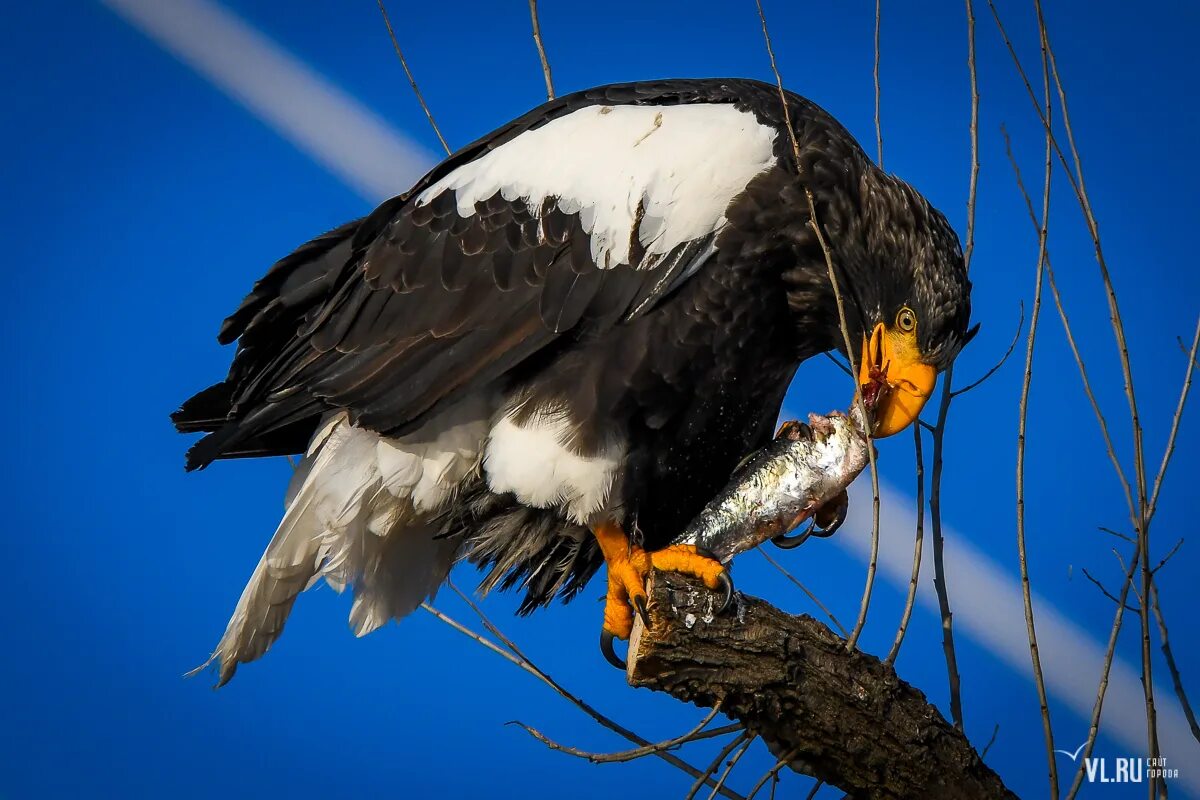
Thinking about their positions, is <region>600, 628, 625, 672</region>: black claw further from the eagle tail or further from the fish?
the eagle tail

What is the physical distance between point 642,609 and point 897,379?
589 millimetres

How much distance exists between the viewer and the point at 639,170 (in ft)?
6.43

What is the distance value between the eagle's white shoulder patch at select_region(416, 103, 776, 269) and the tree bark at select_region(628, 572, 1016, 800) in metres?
0.61

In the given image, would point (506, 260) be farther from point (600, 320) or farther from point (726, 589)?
point (726, 589)

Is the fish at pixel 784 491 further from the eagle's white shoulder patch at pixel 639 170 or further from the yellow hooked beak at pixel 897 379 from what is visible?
the eagle's white shoulder patch at pixel 639 170

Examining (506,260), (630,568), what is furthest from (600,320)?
(630,568)

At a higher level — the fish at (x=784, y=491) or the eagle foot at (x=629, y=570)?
the fish at (x=784, y=491)

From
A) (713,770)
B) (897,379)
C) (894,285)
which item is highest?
(894,285)

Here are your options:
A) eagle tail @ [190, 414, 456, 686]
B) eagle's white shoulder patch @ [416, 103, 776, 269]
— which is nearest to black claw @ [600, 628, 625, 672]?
eagle tail @ [190, 414, 456, 686]

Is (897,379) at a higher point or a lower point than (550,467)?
higher

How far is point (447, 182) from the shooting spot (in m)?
2.14

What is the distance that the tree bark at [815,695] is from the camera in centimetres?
176

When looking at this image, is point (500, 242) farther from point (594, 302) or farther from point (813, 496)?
point (813, 496)

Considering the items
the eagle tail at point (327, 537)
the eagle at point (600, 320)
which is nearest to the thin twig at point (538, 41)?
the eagle at point (600, 320)
